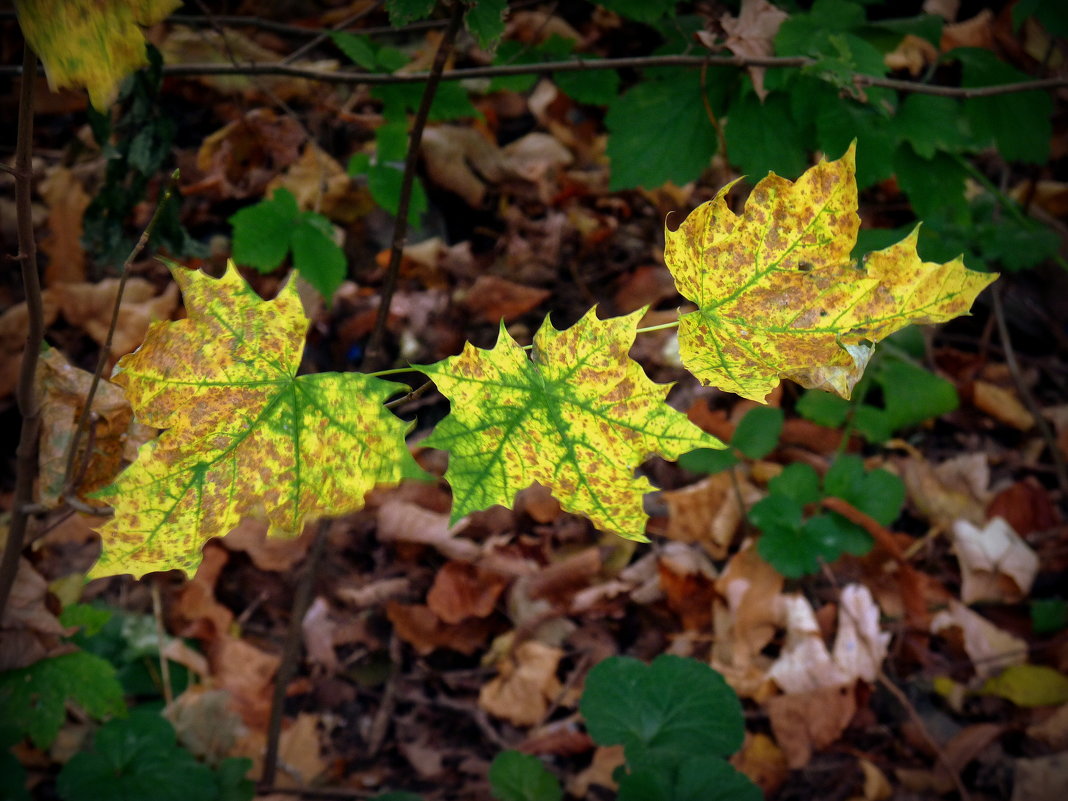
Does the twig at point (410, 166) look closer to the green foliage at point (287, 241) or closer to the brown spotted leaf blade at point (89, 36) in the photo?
the green foliage at point (287, 241)

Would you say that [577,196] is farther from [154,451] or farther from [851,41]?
[154,451]

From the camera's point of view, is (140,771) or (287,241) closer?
(140,771)

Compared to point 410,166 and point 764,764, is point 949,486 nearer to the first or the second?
point 764,764

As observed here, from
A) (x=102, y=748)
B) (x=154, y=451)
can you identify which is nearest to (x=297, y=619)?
(x=102, y=748)

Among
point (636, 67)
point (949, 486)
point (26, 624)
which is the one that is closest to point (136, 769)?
point (26, 624)

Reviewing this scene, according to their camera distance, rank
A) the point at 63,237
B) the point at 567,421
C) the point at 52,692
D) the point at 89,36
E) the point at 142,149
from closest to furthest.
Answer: the point at 89,36
the point at 567,421
the point at 52,692
the point at 142,149
the point at 63,237

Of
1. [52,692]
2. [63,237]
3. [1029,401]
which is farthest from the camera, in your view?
[63,237]
